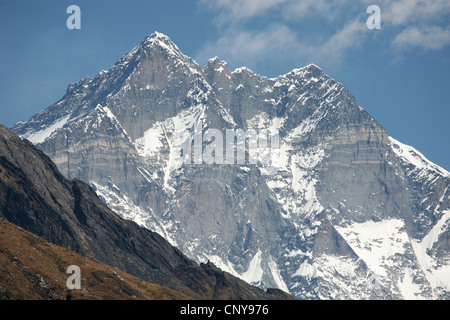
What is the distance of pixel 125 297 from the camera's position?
162m

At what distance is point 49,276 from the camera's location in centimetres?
15525

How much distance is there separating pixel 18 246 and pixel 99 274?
1600 centimetres

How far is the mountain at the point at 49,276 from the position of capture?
146750 millimetres

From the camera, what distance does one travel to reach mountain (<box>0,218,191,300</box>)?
14675cm
